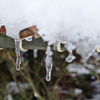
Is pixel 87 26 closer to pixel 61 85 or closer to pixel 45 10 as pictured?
pixel 45 10

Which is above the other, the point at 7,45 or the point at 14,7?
the point at 14,7

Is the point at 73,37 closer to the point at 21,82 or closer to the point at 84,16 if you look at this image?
the point at 84,16

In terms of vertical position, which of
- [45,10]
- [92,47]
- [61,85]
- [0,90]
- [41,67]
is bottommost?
[61,85]

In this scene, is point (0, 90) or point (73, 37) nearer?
point (73, 37)

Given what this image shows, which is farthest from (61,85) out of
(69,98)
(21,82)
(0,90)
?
(0,90)

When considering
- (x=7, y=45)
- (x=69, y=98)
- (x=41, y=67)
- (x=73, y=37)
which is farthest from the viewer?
(x=69, y=98)

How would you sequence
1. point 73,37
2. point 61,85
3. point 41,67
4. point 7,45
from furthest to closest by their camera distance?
1. point 61,85
2. point 41,67
3. point 7,45
4. point 73,37
